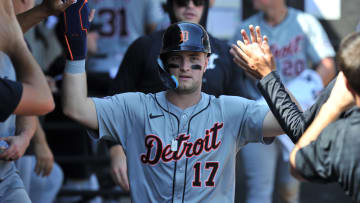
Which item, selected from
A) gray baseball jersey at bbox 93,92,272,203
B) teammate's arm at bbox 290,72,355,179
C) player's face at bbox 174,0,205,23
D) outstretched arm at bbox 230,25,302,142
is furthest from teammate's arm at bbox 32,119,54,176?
teammate's arm at bbox 290,72,355,179

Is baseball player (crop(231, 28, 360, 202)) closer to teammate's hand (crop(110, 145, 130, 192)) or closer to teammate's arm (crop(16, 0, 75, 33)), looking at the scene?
teammate's arm (crop(16, 0, 75, 33))

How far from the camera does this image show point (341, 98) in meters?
2.68

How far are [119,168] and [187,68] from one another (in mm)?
1023

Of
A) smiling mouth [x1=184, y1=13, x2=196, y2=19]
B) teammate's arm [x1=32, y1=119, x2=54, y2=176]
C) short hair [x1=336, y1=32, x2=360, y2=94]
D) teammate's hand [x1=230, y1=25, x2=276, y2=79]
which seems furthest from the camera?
teammate's arm [x1=32, y1=119, x2=54, y2=176]

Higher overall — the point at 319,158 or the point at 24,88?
the point at 24,88

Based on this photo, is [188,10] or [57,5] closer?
[57,5]

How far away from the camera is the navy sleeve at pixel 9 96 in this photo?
256cm

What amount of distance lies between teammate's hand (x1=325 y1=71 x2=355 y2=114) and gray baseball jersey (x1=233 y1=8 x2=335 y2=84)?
9.14ft

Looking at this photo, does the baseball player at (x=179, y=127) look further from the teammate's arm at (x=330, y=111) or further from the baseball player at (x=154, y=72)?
the baseball player at (x=154, y=72)

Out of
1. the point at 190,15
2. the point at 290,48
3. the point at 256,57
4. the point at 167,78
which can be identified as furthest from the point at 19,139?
the point at 290,48

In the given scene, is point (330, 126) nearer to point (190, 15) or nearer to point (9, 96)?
point (9, 96)

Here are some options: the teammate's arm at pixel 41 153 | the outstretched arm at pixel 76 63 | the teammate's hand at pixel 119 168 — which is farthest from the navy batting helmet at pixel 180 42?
the teammate's arm at pixel 41 153

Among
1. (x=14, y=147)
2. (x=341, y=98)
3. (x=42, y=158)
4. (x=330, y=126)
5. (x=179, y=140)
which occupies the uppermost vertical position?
(x=341, y=98)

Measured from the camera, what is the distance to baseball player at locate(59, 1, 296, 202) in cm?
333
